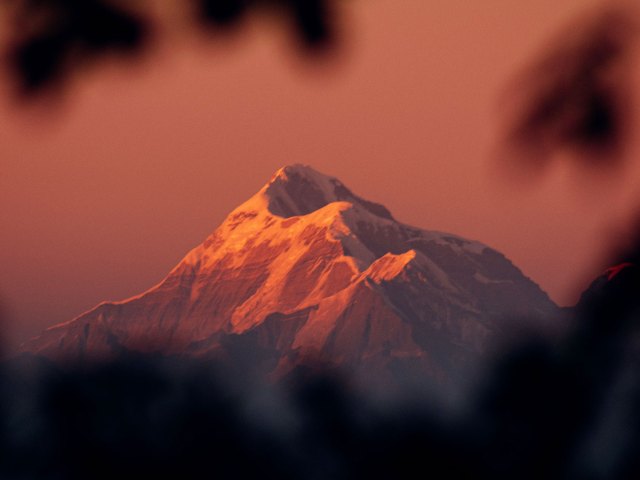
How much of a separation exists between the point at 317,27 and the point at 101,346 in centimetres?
253

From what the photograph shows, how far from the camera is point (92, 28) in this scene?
160 cm

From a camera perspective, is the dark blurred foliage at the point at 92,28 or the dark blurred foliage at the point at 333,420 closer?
the dark blurred foliage at the point at 92,28

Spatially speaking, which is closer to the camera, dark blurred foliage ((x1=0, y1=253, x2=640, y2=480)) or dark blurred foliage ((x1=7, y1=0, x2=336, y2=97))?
dark blurred foliage ((x1=7, y1=0, x2=336, y2=97))

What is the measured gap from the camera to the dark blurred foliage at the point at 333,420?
10.5 feet

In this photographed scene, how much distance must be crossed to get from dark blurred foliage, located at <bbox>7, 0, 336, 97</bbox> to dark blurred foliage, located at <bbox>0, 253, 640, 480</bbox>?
1655 millimetres

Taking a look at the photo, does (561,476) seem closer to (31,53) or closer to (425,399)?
(425,399)

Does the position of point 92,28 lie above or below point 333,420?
above

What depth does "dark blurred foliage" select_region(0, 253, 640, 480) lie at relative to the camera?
3.20 m

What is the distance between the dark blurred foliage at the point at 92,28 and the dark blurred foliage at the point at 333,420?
1655 millimetres

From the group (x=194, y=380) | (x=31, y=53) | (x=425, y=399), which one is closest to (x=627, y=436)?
(x=425, y=399)

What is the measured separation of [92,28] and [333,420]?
344cm

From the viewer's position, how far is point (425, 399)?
Result: 4.89 m

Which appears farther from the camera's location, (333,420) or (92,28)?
(333,420)

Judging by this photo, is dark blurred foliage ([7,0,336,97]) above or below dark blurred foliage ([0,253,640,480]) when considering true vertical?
above
